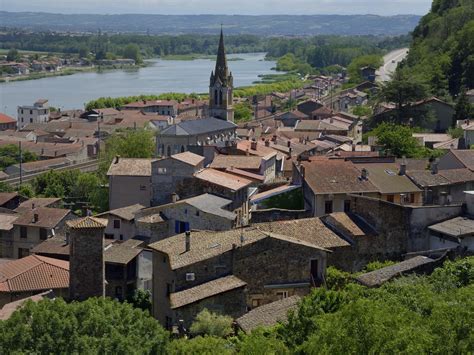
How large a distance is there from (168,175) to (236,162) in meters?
3.22

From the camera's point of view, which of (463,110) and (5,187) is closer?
(5,187)

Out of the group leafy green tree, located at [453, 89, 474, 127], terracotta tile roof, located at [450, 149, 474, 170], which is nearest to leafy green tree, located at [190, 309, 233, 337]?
terracotta tile roof, located at [450, 149, 474, 170]

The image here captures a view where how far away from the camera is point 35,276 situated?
17.5 metres

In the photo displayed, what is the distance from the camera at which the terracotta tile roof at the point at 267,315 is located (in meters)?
13.4

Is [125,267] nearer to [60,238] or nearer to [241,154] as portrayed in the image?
[60,238]

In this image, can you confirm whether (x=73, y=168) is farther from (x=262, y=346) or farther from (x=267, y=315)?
(x=262, y=346)

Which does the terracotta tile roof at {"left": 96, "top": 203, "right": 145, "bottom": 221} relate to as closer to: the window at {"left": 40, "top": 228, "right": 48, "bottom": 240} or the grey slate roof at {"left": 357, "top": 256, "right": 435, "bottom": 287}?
the window at {"left": 40, "top": 228, "right": 48, "bottom": 240}

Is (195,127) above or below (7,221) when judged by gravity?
above

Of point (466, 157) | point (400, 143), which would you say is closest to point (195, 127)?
point (400, 143)

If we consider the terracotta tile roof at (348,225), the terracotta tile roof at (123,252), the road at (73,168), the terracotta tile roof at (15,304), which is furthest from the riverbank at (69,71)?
the terracotta tile roof at (348,225)

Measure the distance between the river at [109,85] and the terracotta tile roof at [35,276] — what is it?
178 feet

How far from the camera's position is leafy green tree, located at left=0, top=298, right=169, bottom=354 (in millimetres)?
11273

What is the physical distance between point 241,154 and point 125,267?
10.6 metres

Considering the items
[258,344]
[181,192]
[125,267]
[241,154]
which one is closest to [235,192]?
[181,192]
